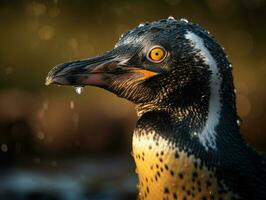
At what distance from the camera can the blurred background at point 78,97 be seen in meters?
9.15

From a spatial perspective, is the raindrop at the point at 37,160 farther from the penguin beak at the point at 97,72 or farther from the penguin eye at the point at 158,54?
the penguin eye at the point at 158,54

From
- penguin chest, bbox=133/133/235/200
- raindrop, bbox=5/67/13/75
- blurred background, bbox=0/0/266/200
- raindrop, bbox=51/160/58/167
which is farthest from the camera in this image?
raindrop, bbox=5/67/13/75

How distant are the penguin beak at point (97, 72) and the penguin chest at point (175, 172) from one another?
0.96 ft

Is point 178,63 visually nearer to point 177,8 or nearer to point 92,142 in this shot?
point 92,142

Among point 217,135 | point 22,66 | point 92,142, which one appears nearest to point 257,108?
point 92,142

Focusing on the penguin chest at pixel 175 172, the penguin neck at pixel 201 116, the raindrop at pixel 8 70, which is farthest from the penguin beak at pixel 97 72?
the raindrop at pixel 8 70

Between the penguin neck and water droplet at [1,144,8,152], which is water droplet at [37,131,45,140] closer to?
water droplet at [1,144,8,152]

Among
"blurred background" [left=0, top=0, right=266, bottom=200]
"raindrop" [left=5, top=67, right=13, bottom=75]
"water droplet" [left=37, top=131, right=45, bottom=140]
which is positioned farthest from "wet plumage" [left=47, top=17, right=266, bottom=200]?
"raindrop" [left=5, top=67, right=13, bottom=75]

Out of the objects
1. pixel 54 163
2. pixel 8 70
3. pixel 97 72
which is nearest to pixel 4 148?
pixel 54 163

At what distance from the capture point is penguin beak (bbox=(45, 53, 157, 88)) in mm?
4046

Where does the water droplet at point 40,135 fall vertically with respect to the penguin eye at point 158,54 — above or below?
below

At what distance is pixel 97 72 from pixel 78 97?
7437mm

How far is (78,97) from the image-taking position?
37.8 ft

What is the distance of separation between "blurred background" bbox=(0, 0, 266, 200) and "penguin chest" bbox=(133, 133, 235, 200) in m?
4.27
